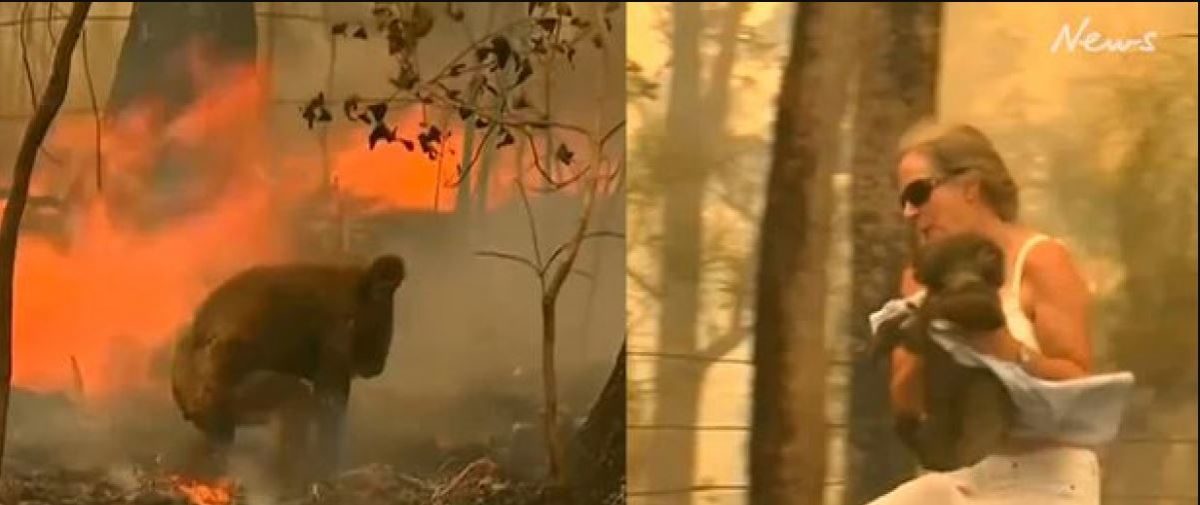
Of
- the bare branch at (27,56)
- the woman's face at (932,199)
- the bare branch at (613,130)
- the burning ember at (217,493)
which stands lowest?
the burning ember at (217,493)

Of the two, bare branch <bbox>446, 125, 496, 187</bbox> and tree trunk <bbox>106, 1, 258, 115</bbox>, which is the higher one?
tree trunk <bbox>106, 1, 258, 115</bbox>

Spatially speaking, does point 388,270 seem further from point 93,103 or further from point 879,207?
point 879,207

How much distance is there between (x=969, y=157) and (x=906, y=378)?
157mm

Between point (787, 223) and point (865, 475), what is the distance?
18 cm

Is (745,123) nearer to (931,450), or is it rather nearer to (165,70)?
(931,450)

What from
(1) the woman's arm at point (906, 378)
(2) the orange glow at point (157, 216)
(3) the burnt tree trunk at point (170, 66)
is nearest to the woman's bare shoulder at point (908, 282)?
(1) the woman's arm at point (906, 378)

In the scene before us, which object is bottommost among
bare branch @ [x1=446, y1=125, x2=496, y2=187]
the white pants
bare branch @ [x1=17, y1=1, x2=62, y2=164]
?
the white pants

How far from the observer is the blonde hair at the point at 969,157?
106 cm

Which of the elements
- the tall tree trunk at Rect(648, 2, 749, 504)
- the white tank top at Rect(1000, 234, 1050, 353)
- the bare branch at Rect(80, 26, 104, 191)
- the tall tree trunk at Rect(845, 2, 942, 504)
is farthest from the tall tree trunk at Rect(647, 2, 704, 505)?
the bare branch at Rect(80, 26, 104, 191)

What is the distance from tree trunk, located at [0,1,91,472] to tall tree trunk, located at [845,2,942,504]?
55 centimetres

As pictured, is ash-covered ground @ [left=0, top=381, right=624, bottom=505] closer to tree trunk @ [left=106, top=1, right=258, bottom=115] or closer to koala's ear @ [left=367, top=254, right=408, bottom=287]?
koala's ear @ [left=367, top=254, right=408, bottom=287]

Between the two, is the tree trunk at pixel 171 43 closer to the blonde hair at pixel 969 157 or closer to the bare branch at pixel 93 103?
the bare branch at pixel 93 103

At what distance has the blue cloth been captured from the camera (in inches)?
41.2

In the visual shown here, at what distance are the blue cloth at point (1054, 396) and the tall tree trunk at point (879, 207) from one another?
3 centimetres
